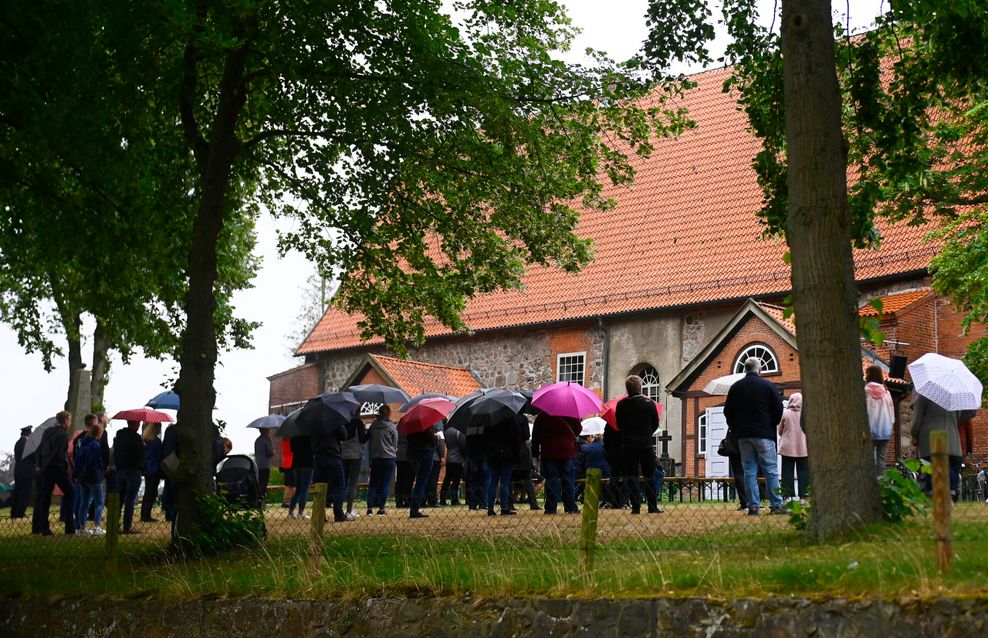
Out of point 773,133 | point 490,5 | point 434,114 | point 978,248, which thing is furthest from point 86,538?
point 978,248

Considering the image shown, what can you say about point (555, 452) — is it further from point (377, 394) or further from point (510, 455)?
point (377, 394)

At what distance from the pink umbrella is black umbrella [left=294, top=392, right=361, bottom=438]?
2571 mm

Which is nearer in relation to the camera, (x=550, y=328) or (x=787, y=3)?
(x=787, y=3)

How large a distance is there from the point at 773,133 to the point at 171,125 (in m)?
8.65

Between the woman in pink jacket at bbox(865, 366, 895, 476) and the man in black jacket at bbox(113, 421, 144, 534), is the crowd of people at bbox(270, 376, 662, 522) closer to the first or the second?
the man in black jacket at bbox(113, 421, 144, 534)

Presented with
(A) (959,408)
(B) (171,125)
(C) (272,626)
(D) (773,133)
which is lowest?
A: (C) (272,626)

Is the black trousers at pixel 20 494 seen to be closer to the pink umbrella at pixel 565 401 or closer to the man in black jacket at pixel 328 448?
the man in black jacket at pixel 328 448

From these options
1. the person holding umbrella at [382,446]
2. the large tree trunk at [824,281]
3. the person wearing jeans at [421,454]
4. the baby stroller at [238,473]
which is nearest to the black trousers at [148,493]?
the baby stroller at [238,473]

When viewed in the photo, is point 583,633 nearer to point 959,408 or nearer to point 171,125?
point 959,408

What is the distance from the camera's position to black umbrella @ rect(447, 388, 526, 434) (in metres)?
18.6

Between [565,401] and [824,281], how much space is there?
7.54 m

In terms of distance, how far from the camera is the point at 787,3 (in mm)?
11570

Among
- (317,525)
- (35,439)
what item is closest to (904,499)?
(317,525)

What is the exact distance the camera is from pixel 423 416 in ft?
65.0
